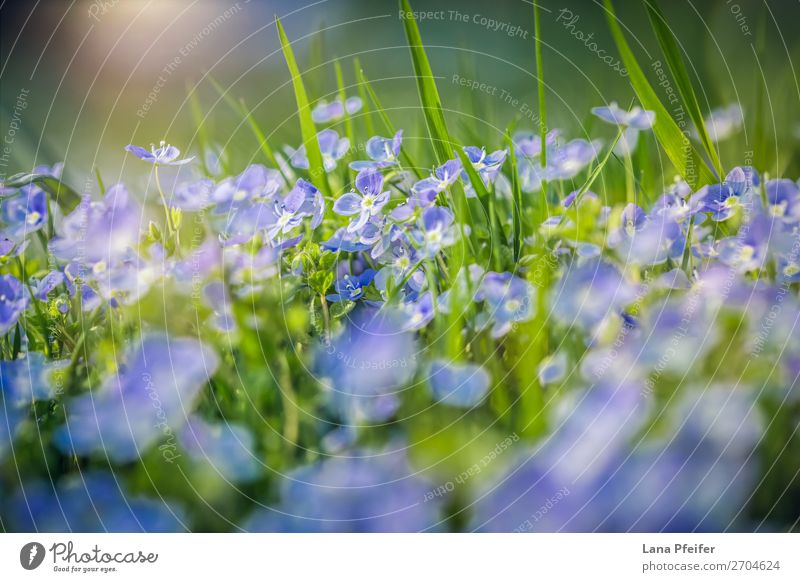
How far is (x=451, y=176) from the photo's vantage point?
0.69m

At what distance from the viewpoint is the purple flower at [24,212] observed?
733mm

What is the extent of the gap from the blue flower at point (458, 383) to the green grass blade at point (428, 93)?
0.20 metres

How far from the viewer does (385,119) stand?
752mm

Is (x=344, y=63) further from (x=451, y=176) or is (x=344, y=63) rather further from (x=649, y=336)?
(x=649, y=336)

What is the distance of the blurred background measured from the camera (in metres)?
0.76

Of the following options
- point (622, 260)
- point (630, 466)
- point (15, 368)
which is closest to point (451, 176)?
point (622, 260)
